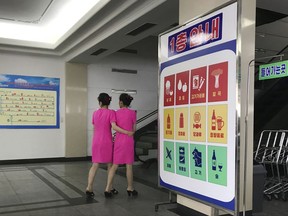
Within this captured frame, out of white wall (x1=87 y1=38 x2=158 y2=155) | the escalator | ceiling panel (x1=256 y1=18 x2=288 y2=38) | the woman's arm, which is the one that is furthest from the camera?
white wall (x1=87 y1=38 x2=158 y2=155)

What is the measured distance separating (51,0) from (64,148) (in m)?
4.13

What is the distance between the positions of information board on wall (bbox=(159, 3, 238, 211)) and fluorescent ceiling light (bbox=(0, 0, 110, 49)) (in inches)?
94.4

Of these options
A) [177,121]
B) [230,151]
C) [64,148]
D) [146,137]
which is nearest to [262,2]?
[177,121]

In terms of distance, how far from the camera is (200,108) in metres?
2.91

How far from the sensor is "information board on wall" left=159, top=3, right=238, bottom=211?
2.56 meters

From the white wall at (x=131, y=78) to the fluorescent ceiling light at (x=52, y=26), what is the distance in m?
1.49

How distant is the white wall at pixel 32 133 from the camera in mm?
7414

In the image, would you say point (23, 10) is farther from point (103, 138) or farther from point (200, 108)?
point (200, 108)

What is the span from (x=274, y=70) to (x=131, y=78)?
662cm

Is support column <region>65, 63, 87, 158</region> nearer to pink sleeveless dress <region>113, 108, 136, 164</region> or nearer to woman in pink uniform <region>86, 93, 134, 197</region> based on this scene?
woman in pink uniform <region>86, 93, 134, 197</region>

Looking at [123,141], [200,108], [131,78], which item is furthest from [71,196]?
[131,78]

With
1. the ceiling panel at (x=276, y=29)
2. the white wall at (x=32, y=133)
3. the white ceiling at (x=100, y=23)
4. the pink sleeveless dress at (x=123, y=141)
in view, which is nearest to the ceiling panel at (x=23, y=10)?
the white ceiling at (x=100, y=23)

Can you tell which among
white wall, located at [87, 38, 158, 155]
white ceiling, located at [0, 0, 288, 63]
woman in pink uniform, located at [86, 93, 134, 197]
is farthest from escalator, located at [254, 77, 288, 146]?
woman in pink uniform, located at [86, 93, 134, 197]

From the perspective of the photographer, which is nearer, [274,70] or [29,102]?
[274,70]
